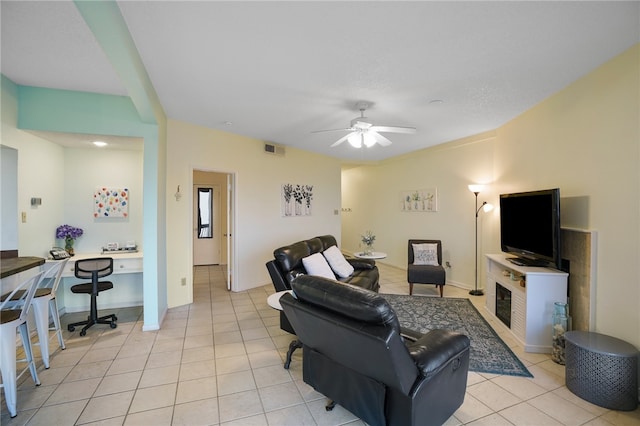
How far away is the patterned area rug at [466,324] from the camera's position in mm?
2715

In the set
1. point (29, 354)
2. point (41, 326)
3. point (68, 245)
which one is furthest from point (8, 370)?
point (68, 245)

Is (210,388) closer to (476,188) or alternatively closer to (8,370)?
(8,370)

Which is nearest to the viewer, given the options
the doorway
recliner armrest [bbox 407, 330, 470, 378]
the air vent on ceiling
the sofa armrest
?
recliner armrest [bbox 407, 330, 470, 378]

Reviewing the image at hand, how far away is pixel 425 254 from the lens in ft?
17.0

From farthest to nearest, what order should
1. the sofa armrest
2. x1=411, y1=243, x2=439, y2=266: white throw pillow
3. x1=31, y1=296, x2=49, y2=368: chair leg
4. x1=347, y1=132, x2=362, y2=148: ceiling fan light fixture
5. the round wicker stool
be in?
1. x1=411, y1=243, x2=439, y2=266: white throw pillow
2. the sofa armrest
3. x1=347, y1=132, x2=362, y2=148: ceiling fan light fixture
4. x1=31, y1=296, x2=49, y2=368: chair leg
5. the round wicker stool

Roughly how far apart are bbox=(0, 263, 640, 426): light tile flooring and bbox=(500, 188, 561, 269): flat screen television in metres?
0.97

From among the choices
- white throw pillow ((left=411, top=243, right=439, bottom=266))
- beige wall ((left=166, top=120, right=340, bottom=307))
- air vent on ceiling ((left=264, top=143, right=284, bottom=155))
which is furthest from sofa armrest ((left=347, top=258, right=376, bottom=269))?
air vent on ceiling ((left=264, top=143, right=284, bottom=155))

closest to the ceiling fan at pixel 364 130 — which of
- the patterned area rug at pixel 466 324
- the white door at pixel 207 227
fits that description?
the patterned area rug at pixel 466 324

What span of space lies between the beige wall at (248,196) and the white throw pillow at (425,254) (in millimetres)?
2136

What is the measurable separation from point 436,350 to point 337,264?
2.65 metres

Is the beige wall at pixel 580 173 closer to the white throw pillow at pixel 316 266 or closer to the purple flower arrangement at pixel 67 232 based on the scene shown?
the white throw pillow at pixel 316 266

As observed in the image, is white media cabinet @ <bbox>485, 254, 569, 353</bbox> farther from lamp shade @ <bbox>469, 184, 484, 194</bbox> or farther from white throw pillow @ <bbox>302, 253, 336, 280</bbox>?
white throw pillow @ <bbox>302, 253, 336, 280</bbox>

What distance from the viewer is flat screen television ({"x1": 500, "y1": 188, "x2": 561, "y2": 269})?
294 centimetres

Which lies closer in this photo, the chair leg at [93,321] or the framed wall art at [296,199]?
the chair leg at [93,321]
